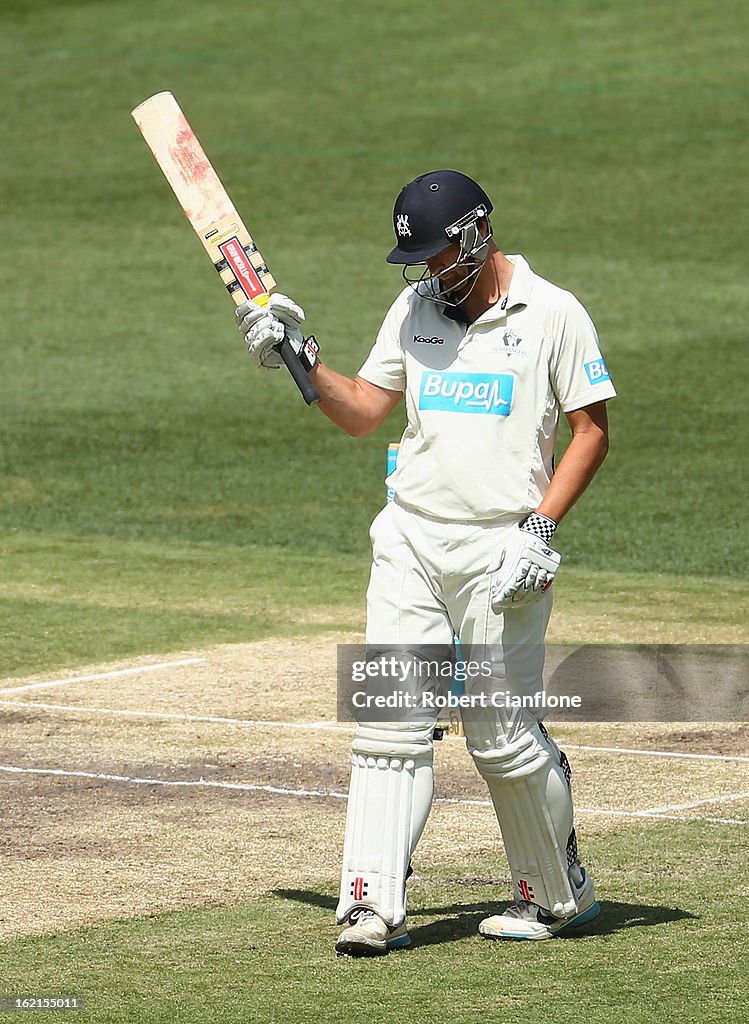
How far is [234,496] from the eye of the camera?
15.1 m

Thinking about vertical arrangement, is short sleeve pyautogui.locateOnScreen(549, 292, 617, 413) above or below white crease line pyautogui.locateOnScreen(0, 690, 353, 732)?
above

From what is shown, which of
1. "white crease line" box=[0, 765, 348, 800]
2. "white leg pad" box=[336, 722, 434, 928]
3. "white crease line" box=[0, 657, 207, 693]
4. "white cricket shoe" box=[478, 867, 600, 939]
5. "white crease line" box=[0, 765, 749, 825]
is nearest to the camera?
"white leg pad" box=[336, 722, 434, 928]

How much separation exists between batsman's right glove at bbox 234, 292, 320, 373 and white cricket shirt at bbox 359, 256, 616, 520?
1.25ft

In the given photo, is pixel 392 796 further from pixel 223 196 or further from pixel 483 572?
pixel 223 196

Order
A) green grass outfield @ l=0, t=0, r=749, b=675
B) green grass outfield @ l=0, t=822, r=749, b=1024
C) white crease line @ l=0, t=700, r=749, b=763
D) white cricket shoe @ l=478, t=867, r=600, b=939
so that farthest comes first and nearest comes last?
green grass outfield @ l=0, t=0, r=749, b=675 < white crease line @ l=0, t=700, r=749, b=763 < white cricket shoe @ l=478, t=867, r=600, b=939 < green grass outfield @ l=0, t=822, r=749, b=1024

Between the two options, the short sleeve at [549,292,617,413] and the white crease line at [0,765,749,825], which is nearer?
the short sleeve at [549,292,617,413]

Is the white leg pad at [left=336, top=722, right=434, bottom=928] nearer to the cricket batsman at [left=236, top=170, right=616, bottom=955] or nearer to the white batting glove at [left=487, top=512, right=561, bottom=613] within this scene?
the cricket batsman at [left=236, top=170, right=616, bottom=955]

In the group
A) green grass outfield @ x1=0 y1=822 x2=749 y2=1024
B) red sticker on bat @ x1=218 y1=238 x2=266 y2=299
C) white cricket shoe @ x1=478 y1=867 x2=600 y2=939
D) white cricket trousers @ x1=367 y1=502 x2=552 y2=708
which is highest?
red sticker on bat @ x1=218 y1=238 x2=266 y2=299

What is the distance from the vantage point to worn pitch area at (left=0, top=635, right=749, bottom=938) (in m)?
6.76

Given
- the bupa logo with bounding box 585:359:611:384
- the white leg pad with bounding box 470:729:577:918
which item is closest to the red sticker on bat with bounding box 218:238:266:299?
the bupa logo with bounding box 585:359:611:384

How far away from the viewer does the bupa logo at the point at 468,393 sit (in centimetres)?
617

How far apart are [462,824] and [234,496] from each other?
7.83m

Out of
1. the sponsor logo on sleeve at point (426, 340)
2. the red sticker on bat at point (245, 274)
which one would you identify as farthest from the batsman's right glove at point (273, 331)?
the sponsor logo on sleeve at point (426, 340)

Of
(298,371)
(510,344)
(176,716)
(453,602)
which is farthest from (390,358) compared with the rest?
(176,716)
